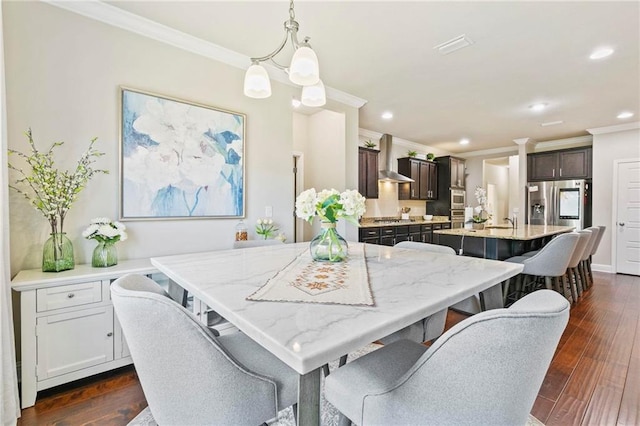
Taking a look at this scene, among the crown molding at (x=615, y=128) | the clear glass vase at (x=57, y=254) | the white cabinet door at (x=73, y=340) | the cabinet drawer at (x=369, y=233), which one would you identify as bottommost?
the white cabinet door at (x=73, y=340)

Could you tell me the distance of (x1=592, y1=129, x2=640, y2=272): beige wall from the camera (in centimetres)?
533

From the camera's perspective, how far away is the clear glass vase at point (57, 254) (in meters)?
1.97

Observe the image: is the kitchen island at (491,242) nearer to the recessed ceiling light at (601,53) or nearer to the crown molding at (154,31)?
the recessed ceiling light at (601,53)

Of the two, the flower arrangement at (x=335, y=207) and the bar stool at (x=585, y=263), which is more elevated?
the flower arrangement at (x=335, y=207)

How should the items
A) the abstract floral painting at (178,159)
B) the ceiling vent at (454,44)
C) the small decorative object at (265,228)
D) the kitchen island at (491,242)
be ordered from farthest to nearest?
the kitchen island at (491,242), the small decorative object at (265,228), the ceiling vent at (454,44), the abstract floral painting at (178,159)

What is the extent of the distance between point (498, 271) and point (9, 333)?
2.54 m

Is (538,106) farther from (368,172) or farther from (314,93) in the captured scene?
(314,93)

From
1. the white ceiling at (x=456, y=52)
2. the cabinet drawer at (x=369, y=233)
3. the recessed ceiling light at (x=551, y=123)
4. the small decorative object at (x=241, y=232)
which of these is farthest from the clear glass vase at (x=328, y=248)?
the recessed ceiling light at (x=551, y=123)

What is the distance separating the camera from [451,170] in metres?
6.97

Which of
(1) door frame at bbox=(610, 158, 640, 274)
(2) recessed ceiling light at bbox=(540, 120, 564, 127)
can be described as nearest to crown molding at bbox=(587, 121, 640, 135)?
(1) door frame at bbox=(610, 158, 640, 274)

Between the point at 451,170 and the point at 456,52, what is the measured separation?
4.53m

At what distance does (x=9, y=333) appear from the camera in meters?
1.62

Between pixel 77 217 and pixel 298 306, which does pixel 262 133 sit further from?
pixel 298 306

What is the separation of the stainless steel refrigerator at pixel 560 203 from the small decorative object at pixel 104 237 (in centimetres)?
712
